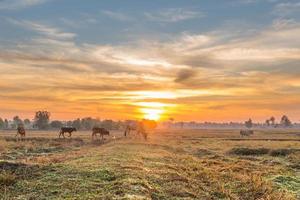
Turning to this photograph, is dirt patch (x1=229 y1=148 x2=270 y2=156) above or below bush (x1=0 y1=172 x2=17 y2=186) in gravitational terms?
below

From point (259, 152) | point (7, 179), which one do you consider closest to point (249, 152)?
point (259, 152)

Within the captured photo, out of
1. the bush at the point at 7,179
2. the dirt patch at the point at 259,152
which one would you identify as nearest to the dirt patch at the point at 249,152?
the dirt patch at the point at 259,152

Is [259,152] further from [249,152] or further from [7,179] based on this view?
[7,179]

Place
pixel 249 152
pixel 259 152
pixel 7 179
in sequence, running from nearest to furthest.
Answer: pixel 7 179 → pixel 249 152 → pixel 259 152

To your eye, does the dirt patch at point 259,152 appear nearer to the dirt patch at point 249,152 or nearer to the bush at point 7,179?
the dirt patch at point 249,152

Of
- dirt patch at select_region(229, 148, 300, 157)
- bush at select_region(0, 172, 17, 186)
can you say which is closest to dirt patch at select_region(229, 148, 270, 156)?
dirt patch at select_region(229, 148, 300, 157)

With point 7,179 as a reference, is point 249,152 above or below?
below

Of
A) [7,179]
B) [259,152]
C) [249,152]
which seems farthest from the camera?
[259,152]

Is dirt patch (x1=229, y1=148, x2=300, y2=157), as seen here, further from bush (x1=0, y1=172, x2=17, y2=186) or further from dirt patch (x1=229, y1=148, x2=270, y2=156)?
bush (x1=0, y1=172, x2=17, y2=186)

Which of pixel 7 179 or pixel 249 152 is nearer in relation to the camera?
pixel 7 179

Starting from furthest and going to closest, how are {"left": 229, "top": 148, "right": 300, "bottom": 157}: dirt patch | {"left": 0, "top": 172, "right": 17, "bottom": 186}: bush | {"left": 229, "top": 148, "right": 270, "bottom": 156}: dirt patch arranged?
{"left": 229, "top": 148, "right": 270, "bottom": 156}: dirt patch < {"left": 229, "top": 148, "right": 300, "bottom": 157}: dirt patch < {"left": 0, "top": 172, "right": 17, "bottom": 186}: bush

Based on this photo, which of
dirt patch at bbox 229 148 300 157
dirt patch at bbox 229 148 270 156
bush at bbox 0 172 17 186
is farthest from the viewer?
dirt patch at bbox 229 148 270 156

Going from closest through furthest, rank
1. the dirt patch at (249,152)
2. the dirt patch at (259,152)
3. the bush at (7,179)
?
the bush at (7,179)
the dirt patch at (259,152)
the dirt patch at (249,152)

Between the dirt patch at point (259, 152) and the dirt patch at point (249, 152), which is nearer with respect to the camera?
the dirt patch at point (259, 152)
